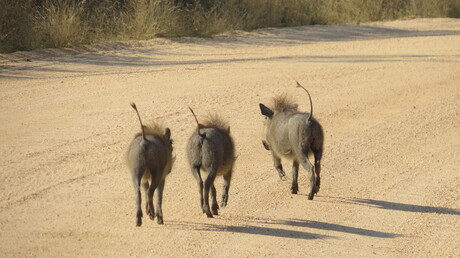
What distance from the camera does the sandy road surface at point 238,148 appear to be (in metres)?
7.35

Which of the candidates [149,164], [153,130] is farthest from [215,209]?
[153,130]

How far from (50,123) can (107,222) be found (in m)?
3.56

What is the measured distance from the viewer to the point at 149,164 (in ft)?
24.0

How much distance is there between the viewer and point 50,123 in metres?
10.9

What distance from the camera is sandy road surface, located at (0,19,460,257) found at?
24.1 ft

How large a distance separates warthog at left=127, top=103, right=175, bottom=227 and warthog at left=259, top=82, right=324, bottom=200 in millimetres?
1262

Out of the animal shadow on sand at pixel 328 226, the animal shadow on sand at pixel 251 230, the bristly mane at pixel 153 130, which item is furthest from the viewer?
the bristly mane at pixel 153 130

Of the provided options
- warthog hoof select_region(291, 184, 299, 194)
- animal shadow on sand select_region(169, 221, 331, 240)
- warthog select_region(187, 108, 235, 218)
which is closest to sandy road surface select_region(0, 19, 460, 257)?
animal shadow on sand select_region(169, 221, 331, 240)

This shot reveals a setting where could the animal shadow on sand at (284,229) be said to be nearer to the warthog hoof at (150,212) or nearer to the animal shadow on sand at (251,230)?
the animal shadow on sand at (251,230)

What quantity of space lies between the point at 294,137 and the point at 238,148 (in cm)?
187

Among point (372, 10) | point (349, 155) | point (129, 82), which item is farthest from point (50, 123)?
point (372, 10)

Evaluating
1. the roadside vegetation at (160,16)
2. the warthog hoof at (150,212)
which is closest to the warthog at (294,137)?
the warthog hoof at (150,212)

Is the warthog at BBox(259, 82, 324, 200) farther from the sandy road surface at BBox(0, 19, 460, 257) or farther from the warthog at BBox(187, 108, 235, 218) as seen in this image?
the warthog at BBox(187, 108, 235, 218)

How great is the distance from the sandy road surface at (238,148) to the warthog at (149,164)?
21cm
